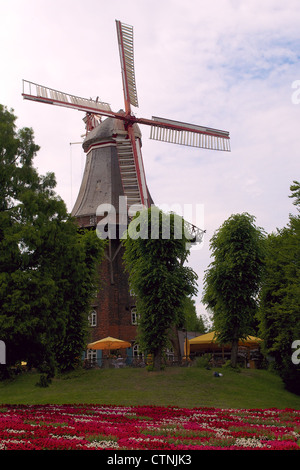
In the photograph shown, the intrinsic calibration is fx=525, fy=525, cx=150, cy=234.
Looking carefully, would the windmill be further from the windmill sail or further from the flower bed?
the flower bed

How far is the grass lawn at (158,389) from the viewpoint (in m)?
31.4

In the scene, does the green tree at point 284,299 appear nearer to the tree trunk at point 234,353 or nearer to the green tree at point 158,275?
the tree trunk at point 234,353

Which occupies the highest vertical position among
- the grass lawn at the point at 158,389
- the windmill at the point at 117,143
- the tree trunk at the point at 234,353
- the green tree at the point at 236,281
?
the windmill at the point at 117,143

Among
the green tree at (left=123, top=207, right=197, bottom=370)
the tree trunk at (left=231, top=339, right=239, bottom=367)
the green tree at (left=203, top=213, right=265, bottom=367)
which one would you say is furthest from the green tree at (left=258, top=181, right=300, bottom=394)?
the green tree at (left=123, top=207, right=197, bottom=370)

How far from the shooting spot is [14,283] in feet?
68.1

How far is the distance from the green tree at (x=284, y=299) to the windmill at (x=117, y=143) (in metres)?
10.4

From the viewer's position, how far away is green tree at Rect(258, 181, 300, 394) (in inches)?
1230

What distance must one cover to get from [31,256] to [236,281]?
70.5ft

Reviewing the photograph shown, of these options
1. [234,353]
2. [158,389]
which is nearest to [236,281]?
[234,353]

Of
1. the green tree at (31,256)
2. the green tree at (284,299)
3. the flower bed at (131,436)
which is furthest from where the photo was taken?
the green tree at (284,299)

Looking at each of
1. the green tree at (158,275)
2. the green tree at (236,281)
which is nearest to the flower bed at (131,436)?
the green tree at (158,275)

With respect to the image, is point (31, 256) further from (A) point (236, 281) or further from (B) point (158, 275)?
(A) point (236, 281)

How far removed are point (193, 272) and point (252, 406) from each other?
38.1 feet
